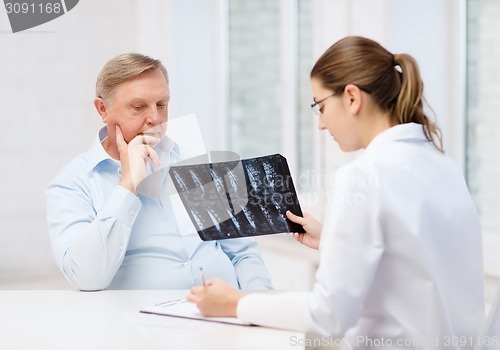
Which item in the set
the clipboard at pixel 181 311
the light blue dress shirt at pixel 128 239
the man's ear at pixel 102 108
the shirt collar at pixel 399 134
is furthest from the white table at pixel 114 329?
the man's ear at pixel 102 108

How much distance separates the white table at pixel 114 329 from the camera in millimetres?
1349

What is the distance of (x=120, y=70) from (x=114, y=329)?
0.83 m

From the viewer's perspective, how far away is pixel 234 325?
56.5 inches

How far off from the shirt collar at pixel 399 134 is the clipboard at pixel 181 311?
0.43m

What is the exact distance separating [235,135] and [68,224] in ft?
7.13

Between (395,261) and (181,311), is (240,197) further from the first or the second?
(395,261)

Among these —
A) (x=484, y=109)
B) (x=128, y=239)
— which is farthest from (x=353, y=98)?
(x=484, y=109)

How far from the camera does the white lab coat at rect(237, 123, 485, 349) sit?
1.28 m

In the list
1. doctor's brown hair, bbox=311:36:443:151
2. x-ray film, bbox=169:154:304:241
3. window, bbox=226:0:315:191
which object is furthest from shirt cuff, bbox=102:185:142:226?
window, bbox=226:0:315:191

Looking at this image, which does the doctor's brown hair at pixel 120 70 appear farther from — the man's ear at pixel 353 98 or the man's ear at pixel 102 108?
the man's ear at pixel 353 98

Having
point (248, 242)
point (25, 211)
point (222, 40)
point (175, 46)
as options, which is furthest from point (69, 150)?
point (248, 242)

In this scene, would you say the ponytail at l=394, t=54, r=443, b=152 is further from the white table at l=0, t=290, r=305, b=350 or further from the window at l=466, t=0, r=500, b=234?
the window at l=466, t=0, r=500, b=234

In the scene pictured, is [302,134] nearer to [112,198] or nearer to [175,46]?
[175,46]

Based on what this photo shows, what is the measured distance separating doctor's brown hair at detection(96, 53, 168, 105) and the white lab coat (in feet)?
2.79
